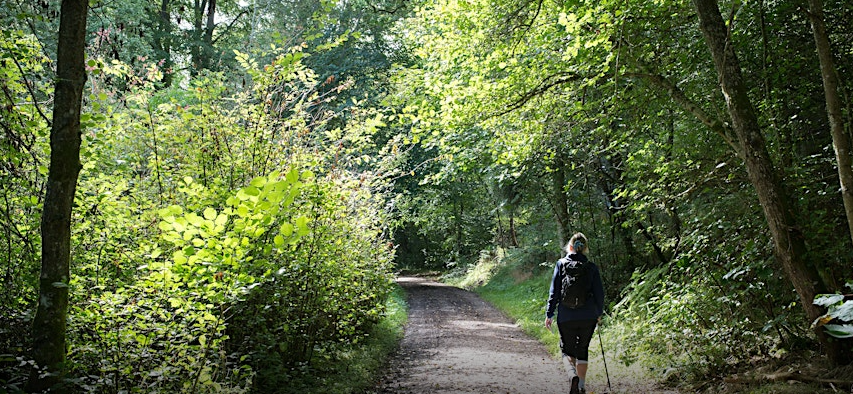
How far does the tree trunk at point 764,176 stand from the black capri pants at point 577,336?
2.13m

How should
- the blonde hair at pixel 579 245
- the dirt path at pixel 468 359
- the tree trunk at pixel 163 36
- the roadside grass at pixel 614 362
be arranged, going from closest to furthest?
1. the roadside grass at pixel 614 362
2. the blonde hair at pixel 579 245
3. the dirt path at pixel 468 359
4. the tree trunk at pixel 163 36

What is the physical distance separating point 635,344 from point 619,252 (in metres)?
5.53

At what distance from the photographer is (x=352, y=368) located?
772cm

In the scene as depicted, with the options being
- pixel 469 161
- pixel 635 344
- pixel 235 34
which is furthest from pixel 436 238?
pixel 635 344

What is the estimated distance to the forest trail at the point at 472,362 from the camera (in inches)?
288

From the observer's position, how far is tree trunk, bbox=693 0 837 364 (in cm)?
515

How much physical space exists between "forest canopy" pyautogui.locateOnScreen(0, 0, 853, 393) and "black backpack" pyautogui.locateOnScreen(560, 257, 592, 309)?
138cm

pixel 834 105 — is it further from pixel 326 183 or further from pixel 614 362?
pixel 614 362

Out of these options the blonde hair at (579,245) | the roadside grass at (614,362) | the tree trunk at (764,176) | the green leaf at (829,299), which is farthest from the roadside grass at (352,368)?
the green leaf at (829,299)

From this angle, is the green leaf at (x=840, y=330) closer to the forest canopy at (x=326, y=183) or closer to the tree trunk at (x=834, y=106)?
the forest canopy at (x=326, y=183)

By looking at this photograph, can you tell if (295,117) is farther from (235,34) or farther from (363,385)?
(235,34)

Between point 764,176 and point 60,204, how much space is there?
230 inches

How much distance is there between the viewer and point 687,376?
6.43m

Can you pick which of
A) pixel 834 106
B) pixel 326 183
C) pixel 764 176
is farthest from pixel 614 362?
pixel 834 106
